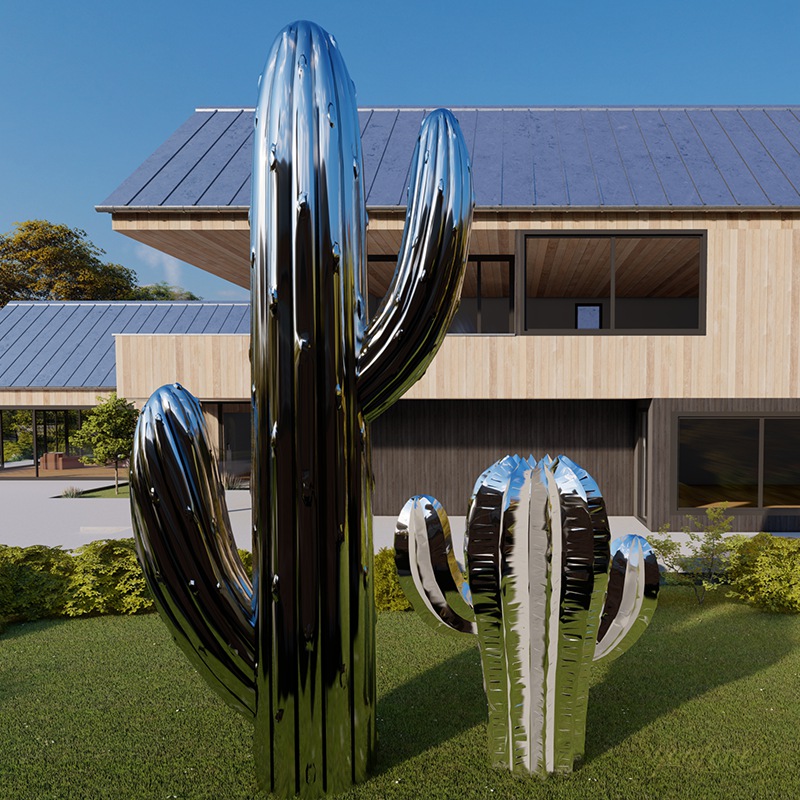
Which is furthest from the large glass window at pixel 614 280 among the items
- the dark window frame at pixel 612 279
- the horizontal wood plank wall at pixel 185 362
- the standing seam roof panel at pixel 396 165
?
the horizontal wood plank wall at pixel 185 362

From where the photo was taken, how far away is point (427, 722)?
4160 millimetres

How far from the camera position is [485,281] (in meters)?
15.7

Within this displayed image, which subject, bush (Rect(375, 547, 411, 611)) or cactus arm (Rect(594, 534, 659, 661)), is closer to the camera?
cactus arm (Rect(594, 534, 659, 661))

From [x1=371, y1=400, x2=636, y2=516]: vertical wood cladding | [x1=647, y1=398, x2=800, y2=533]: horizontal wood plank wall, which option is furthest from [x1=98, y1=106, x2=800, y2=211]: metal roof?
[x1=371, y1=400, x2=636, y2=516]: vertical wood cladding

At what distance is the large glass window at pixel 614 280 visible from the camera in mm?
11258

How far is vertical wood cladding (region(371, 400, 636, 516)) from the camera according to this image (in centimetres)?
1232

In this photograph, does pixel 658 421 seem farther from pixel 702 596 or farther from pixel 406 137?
pixel 406 137

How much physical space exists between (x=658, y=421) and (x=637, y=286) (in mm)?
6697

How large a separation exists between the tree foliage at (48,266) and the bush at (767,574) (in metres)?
40.1

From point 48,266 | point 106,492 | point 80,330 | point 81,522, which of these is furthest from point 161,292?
point 81,522

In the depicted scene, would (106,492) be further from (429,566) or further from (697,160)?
(697,160)

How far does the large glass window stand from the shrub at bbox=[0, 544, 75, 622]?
796 cm

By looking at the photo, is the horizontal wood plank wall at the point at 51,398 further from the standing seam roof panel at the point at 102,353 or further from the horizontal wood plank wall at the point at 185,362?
the horizontal wood plank wall at the point at 185,362

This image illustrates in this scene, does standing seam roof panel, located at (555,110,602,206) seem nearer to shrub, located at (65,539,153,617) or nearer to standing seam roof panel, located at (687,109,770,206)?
standing seam roof panel, located at (687,109,770,206)
